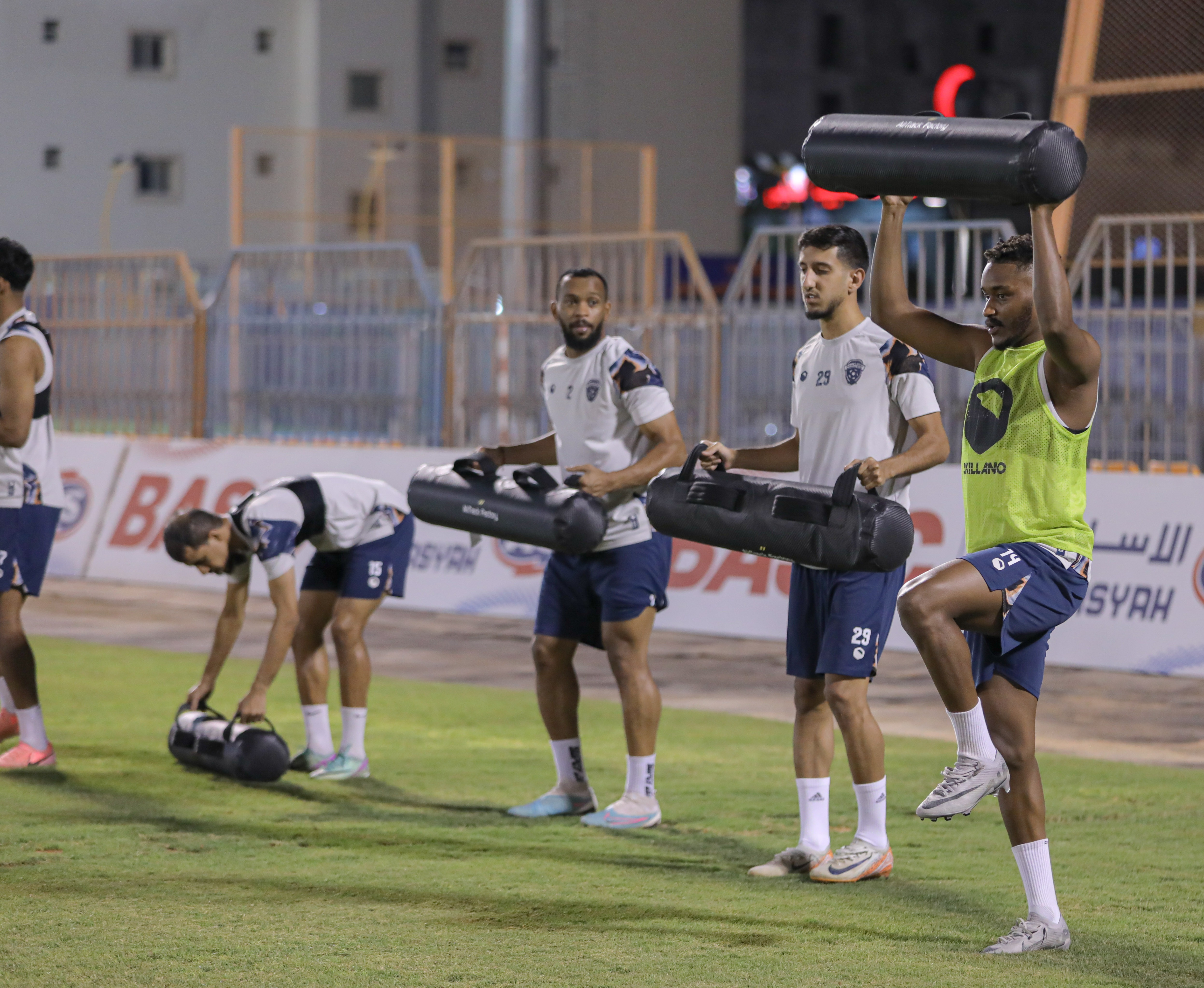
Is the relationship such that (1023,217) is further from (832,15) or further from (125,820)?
(125,820)

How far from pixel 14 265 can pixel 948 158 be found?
184 inches

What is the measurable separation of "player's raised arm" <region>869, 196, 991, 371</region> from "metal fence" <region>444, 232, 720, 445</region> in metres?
9.04

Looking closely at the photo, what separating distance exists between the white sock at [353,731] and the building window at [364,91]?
3961 cm

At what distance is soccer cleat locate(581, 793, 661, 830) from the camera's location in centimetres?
735

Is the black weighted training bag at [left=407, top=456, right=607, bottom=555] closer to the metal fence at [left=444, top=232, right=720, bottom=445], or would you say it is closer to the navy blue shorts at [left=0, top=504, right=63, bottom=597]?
the navy blue shorts at [left=0, top=504, right=63, bottom=597]

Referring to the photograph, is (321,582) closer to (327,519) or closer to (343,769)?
(327,519)

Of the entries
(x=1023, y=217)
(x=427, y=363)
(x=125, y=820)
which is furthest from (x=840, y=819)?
(x=1023, y=217)

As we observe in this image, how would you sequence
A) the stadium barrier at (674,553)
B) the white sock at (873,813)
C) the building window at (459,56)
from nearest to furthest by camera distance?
the white sock at (873,813)
the stadium barrier at (674,553)
the building window at (459,56)

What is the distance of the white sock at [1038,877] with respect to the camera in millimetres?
5336

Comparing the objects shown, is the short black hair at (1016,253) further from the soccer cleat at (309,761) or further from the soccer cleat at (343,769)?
the soccer cleat at (309,761)

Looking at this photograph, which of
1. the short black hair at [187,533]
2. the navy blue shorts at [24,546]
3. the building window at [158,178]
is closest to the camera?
the short black hair at [187,533]

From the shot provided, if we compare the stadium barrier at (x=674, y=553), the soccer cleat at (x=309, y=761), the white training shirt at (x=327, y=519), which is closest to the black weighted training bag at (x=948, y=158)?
the white training shirt at (x=327, y=519)

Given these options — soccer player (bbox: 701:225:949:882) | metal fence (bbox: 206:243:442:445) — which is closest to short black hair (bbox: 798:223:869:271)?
soccer player (bbox: 701:225:949:882)

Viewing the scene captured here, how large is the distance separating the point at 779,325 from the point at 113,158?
35122 millimetres
